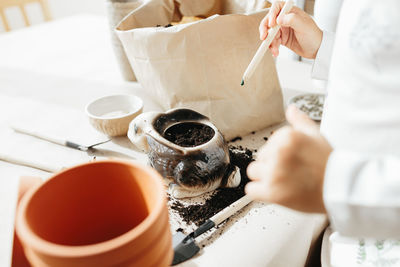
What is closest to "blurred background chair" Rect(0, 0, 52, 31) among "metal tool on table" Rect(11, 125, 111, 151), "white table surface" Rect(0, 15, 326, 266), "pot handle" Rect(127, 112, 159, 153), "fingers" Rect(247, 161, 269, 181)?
"white table surface" Rect(0, 15, 326, 266)

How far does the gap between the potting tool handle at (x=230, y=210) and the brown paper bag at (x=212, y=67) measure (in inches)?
A: 7.5

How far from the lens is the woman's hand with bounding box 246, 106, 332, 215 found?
30cm

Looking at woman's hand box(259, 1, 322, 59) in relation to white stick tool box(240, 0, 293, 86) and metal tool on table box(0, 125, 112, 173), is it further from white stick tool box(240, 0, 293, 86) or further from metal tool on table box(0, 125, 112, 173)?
metal tool on table box(0, 125, 112, 173)

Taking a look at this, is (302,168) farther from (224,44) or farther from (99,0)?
(99,0)

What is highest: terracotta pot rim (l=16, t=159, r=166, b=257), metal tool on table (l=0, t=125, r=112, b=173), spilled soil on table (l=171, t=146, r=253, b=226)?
terracotta pot rim (l=16, t=159, r=166, b=257)

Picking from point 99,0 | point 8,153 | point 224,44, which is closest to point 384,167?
point 224,44

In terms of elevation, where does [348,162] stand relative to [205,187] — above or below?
above

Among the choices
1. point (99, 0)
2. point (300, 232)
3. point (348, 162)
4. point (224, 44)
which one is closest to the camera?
point (348, 162)

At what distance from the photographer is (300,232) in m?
0.45

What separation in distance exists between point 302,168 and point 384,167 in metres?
0.07

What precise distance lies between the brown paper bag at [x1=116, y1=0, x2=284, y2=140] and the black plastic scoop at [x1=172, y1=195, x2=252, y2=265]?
A: 0.20 meters

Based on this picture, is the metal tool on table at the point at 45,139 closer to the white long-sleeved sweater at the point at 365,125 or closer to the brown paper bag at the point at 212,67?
the brown paper bag at the point at 212,67

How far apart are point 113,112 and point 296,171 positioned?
493 millimetres

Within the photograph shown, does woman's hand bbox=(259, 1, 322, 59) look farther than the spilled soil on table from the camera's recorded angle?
Yes
